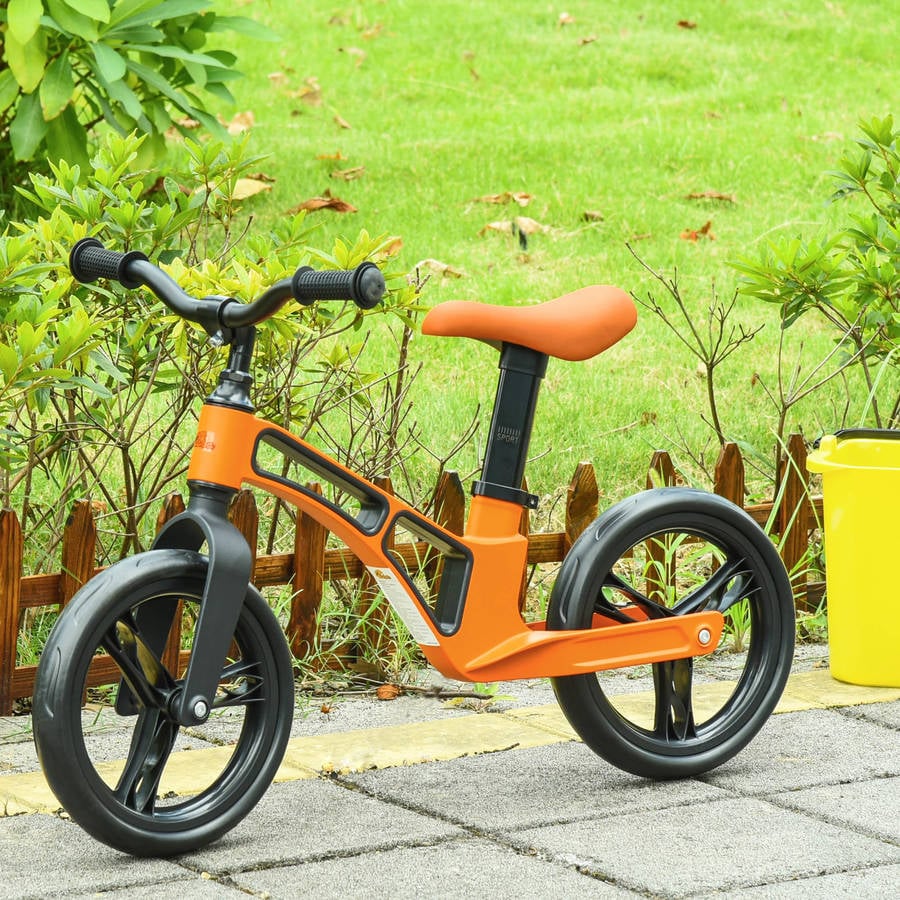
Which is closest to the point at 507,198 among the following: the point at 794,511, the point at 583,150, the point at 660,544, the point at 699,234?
the point at 699,234

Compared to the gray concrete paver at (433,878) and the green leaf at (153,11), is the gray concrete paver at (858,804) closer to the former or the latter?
the gray concrete paver at (433,878)

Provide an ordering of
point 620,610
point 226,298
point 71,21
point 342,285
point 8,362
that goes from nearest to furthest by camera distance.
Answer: point 342,285 → point 226,298 → point 8,362 → point 620,610 → point 71,21

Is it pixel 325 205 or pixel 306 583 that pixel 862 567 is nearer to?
pixel 306 583

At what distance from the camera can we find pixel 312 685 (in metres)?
3.99

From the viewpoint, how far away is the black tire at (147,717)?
8.95 ft

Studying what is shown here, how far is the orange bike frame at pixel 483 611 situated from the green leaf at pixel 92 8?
3.10 meters

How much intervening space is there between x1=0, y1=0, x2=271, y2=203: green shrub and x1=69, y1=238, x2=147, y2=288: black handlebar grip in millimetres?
2847

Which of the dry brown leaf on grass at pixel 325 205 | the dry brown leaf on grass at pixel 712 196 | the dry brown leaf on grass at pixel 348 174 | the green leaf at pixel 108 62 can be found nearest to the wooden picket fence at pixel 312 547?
the green leaf at pixel 108 62

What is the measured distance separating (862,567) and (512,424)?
1.25m

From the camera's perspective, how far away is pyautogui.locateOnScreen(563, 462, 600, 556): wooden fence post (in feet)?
13.9

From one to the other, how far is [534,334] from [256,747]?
1033 mm

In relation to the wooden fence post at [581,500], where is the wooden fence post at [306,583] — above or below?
below

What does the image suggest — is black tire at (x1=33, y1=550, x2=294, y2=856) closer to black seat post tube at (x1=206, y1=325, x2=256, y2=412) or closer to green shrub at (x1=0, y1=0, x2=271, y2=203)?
black seat post tube at (x1=206, y1=325, x2=256, y2=412)

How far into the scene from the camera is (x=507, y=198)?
7906 millimetres
